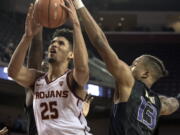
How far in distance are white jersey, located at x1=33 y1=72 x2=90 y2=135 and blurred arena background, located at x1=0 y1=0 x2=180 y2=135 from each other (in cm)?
808

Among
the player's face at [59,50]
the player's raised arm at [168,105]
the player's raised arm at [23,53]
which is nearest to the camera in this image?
the player's raised arm at [23,53]

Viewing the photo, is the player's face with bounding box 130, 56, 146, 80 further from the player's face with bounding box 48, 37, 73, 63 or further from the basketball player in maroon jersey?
the basketball player in maroon jersey

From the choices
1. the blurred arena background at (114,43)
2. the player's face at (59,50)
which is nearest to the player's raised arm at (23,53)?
the player's face at (59,50)

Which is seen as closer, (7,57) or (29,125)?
(29,125)

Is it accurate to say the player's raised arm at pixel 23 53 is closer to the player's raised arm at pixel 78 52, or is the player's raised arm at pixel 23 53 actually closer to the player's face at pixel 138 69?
the player's raised arm at pixel 78 52

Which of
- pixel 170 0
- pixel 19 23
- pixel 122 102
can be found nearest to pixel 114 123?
pixel 122 102

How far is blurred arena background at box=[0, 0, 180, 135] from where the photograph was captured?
43.4ft

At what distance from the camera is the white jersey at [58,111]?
3445 mm

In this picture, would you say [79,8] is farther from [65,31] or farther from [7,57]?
[7,57]

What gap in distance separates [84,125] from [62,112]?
9.2 inches

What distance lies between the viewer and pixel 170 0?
2028 centimetres

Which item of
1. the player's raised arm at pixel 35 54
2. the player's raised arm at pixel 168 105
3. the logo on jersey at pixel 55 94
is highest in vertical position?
the player's raised arm at pixel 35 54

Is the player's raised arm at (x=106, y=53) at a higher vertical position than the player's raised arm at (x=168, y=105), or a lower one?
higher

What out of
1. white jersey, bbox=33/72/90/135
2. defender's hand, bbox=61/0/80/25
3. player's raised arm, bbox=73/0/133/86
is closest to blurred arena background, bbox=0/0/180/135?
white jersey, bbox=33/72/90/135
